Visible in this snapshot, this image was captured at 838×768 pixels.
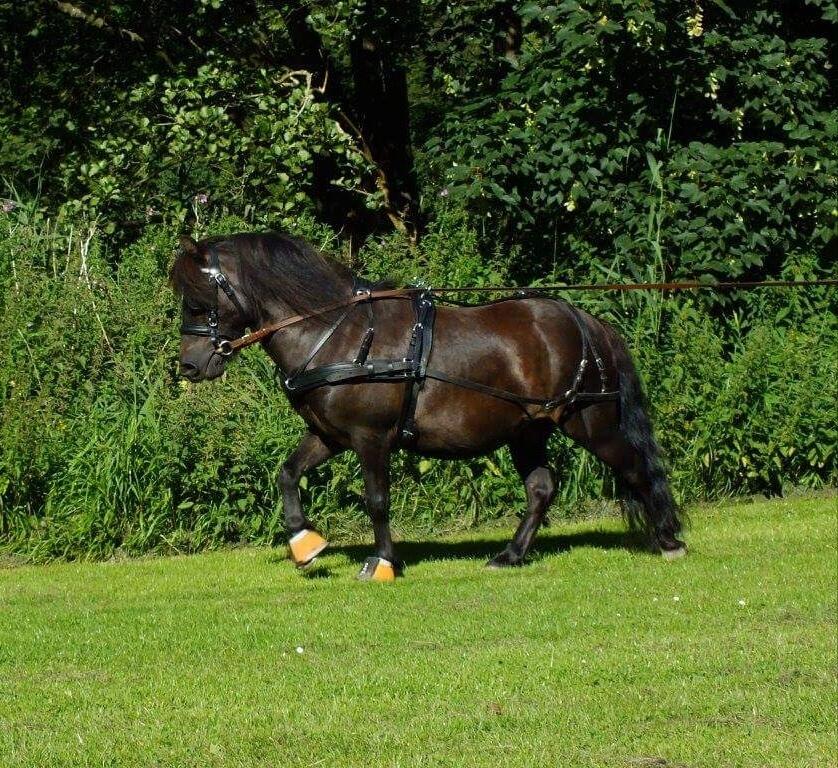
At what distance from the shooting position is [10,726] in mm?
5840

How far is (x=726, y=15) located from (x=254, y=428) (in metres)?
6.24

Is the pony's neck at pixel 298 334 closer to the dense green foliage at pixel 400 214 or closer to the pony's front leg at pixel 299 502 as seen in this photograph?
the pony's front leg at pixel 299 502

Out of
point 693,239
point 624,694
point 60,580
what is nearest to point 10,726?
point 624,694

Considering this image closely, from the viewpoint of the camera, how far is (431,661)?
6.95 meters

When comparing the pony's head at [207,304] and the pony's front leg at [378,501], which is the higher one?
the pony's head at [207,304]

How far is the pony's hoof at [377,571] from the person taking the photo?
30.1 ft

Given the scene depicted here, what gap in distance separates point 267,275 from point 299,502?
4.91ft

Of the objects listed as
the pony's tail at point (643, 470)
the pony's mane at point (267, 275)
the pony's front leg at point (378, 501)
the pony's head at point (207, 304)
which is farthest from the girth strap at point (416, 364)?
the pony's tail at point (643, 470)

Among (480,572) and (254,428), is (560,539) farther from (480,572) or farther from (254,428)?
(254,428)

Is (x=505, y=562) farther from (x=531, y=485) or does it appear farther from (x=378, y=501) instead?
(x=378, y=501)

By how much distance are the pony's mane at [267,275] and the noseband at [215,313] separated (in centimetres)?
5

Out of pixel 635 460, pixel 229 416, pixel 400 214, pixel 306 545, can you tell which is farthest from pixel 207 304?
pixel 400 214

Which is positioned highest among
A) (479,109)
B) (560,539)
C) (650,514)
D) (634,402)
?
(479,109)

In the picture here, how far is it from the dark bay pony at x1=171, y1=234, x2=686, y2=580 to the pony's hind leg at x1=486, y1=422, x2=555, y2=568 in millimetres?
16
